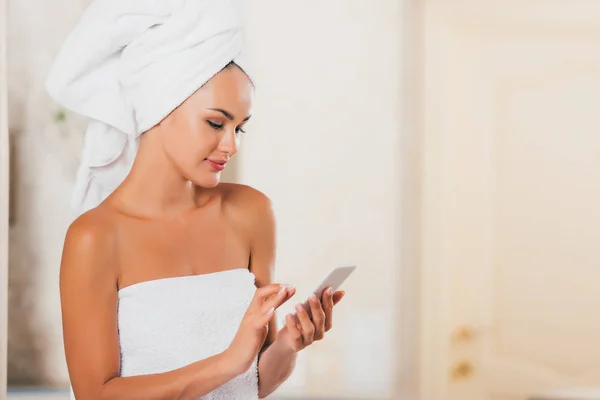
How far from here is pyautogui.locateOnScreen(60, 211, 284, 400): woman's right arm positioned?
131 centimetres

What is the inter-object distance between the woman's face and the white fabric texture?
0.68 ft

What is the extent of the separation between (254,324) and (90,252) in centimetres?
31

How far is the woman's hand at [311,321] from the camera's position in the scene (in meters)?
1.33

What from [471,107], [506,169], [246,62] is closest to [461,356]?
[506,169]

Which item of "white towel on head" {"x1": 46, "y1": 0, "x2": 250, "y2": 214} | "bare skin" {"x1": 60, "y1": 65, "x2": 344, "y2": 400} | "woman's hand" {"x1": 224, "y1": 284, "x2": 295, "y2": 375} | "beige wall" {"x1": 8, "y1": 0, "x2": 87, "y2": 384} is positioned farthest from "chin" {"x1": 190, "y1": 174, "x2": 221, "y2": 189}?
"beige wall" {"x1": 8, "y1": 0, "x2": 87, "y2": 384}

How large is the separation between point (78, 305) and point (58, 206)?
39cm

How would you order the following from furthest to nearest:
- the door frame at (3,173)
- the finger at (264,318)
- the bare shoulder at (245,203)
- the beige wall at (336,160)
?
the beige wall at (336,160) < the door frame at (3,173) < the bare shoulder at (245,203) < the finger at (264,318)

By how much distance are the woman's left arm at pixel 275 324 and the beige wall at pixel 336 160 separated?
22cm

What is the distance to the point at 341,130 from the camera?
5.98 ft

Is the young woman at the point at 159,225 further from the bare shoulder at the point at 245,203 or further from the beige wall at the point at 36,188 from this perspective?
the beige wall at the point at 36,188

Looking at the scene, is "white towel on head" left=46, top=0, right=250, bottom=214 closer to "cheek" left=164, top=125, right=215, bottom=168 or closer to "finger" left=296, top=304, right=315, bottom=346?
"cheek" left=164, top=125, right=215, bottom=168

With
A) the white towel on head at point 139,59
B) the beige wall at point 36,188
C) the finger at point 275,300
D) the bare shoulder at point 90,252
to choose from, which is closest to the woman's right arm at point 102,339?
the bare shoulder at point 90,252

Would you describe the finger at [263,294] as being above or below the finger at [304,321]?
above

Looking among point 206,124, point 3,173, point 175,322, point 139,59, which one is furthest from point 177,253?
point 3,173
